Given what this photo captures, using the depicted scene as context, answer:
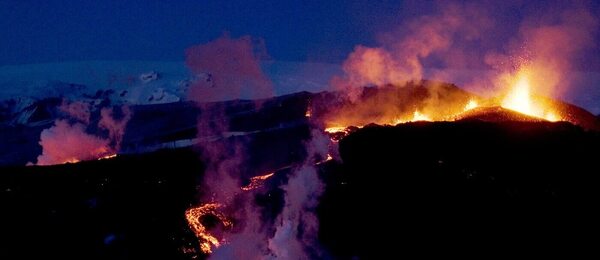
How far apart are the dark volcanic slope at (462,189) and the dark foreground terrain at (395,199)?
0.03m

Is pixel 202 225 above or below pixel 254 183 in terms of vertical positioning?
below

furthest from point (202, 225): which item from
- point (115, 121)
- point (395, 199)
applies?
point (115, 121)

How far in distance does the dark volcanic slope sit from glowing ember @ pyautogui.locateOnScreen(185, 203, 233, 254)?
12.0ft

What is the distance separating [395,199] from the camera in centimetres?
1135

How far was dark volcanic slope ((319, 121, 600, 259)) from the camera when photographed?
941cm

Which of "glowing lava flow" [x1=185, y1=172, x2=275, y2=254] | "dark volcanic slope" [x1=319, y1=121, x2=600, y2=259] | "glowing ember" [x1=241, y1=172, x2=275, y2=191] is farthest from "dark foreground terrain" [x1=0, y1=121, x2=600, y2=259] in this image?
"glowing ember" [x1=241, y1=172, x2=275, y2=191]

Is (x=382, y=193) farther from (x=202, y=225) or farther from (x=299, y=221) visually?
(x=202, y=225)

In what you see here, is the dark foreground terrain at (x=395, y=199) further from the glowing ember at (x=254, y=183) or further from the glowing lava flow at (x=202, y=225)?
Answer: the glowing ember at (x=254, y=183)

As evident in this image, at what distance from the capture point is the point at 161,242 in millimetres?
13141

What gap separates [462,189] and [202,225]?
8.52 m

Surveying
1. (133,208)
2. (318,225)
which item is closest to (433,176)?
(318,225)

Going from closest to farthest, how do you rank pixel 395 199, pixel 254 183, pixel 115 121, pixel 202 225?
pixel 395 199 → pixel 202 225 → pixel 254 183 → pixel 115 121

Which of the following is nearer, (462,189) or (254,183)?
(462,189)

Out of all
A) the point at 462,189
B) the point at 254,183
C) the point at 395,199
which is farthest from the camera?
the point at 254,183
